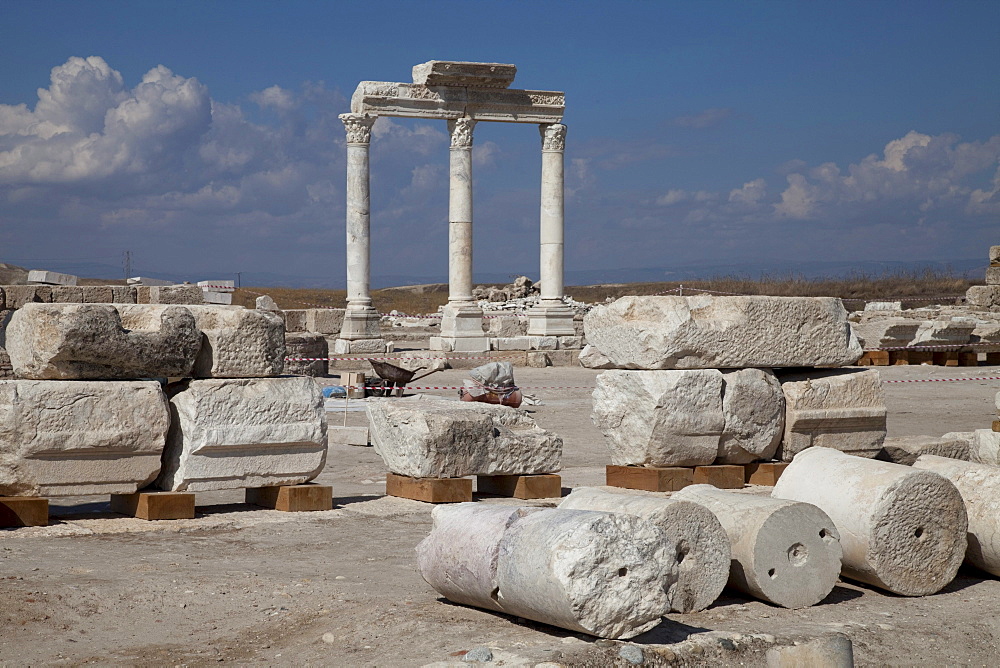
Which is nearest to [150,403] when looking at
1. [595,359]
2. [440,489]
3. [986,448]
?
[440,489]

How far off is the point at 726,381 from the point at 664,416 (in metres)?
0.61

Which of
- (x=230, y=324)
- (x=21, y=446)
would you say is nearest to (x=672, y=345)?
(x=230, y=324)

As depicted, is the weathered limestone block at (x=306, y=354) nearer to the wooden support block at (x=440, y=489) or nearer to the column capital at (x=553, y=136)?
the column capital at (x=553, y=136)

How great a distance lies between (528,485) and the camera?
7.71 metres

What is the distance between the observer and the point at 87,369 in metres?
6.53

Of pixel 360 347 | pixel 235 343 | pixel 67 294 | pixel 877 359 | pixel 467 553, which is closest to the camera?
pixel 467 553

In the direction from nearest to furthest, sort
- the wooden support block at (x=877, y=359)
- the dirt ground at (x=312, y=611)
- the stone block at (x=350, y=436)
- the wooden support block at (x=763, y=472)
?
the dirt ground at (x=312, y=611)
the wooden support block at (x=763, y=472)
the stone block at (x=350, y=436)
the wooden support block at (x=877, y=359)

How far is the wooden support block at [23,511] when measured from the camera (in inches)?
248

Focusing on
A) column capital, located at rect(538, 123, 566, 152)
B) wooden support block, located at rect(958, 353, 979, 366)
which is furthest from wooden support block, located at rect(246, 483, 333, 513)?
column capital, located at rect(538, 123, 566, 152)

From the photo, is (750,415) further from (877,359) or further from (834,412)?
(877,359)

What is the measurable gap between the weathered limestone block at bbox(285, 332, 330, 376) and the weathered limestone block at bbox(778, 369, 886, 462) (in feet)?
35.6

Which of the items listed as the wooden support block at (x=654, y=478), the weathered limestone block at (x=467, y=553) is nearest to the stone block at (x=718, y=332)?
the wooden support block at (x=654, y=478)

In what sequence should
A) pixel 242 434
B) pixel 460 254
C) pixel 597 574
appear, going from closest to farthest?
pixel 597 574 → pixel 242 434 → pixel 460 254

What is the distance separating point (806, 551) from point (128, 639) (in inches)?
123
